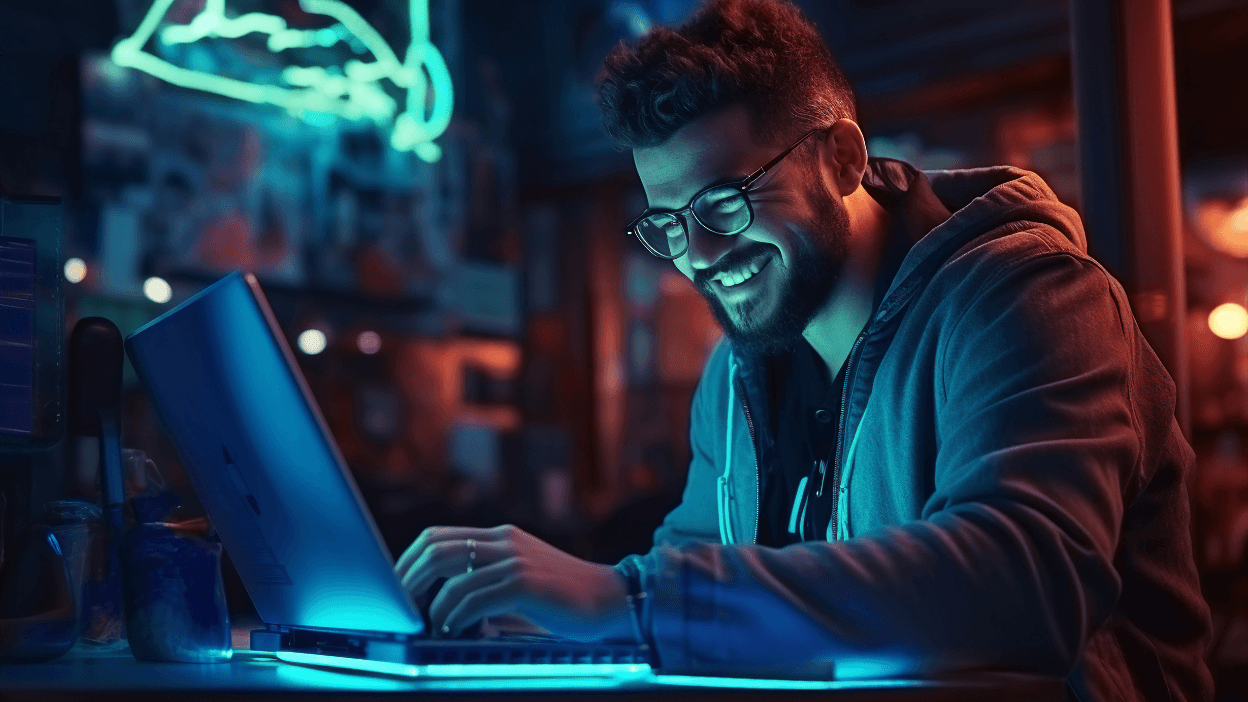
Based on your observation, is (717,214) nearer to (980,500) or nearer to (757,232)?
(757,232)

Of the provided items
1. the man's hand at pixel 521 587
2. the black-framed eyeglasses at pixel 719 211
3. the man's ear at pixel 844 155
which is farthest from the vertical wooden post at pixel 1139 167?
the man's hand at pixel 521 587

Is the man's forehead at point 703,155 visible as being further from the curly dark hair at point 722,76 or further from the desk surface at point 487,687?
the desk surface at point 487,687

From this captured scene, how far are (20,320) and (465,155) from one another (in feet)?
13.8

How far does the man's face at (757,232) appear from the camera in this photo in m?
1.37

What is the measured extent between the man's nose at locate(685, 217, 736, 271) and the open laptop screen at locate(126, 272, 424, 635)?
68 centimetres

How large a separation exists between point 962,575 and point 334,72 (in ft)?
13.2

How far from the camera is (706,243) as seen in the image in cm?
143

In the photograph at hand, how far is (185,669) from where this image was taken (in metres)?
0.98

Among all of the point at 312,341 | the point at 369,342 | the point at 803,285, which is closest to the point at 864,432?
the point at 803,285

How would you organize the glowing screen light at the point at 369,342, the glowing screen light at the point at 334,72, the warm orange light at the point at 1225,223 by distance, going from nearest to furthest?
the glowing screen light at the point at 334,72 < the warm orange light at the point at 1225,223 < the glowing screen light at the point at 369,342

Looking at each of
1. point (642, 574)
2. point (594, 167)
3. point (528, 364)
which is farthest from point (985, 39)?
point (642, 574)

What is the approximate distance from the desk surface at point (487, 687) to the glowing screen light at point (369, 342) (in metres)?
4.10

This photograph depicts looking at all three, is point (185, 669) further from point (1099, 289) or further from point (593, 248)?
point (593, 248)

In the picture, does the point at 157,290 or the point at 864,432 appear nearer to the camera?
the point at 864,432
